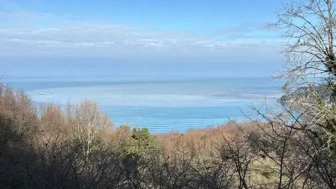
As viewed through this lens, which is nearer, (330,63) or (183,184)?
(183,184)

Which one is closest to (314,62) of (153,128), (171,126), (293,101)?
(293,101)

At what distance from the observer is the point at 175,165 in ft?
14.4

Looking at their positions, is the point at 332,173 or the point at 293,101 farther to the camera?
the point at 293,101

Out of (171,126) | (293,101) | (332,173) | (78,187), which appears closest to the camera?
(332,173)

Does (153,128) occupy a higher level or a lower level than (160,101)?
lower

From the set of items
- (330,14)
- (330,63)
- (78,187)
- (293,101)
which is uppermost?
(330,14)

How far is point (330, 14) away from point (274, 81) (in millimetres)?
3129

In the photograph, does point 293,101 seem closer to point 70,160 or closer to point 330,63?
point 330,63

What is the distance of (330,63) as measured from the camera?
15.0 meters

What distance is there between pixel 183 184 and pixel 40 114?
38262 millimetres

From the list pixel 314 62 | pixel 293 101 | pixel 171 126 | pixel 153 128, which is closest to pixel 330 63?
pixel 314 62

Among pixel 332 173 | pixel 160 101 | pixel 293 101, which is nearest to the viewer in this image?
pixel 332 173

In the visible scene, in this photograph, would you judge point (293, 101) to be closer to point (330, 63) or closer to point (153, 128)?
point (330, 63)

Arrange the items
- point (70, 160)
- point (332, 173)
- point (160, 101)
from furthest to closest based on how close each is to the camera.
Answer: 1. point (160, 101)
2. point (70, 160)
3. point (332, 173)
